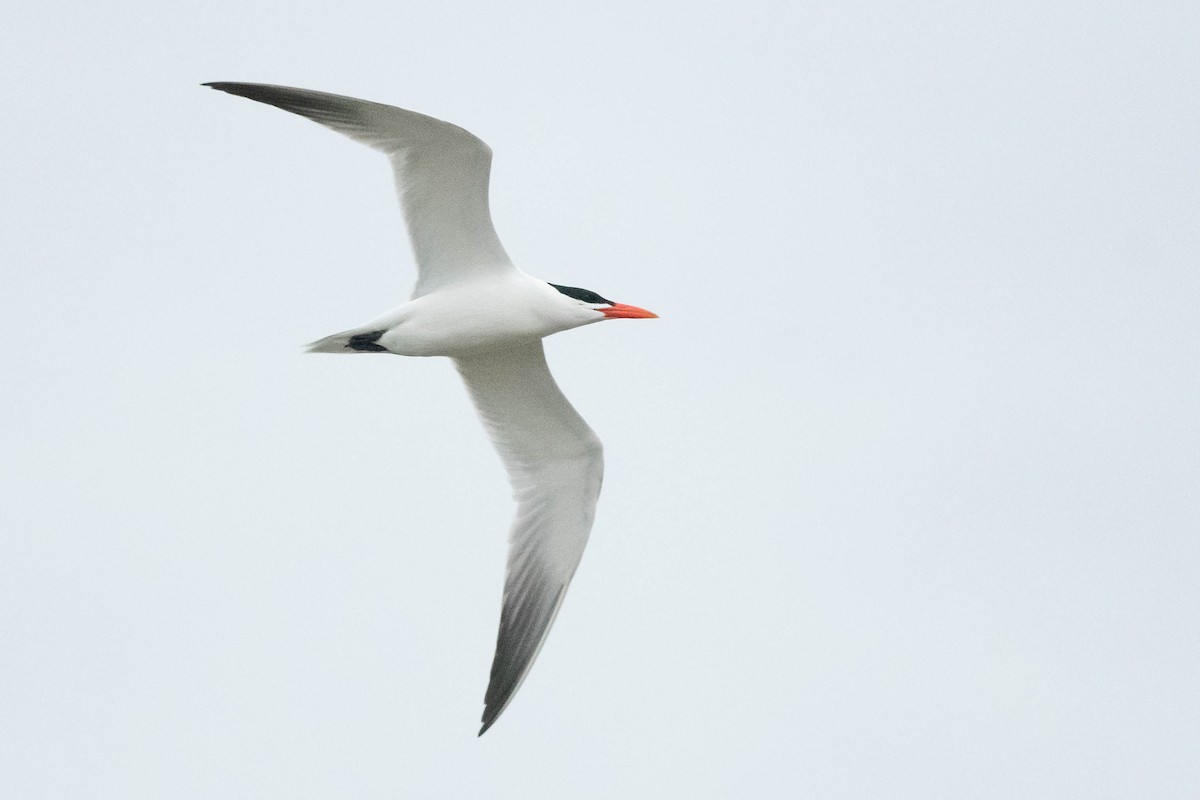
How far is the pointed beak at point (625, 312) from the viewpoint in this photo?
12352mm

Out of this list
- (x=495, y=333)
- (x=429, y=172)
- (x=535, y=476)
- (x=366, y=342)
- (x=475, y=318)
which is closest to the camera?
(x=429, y=172)

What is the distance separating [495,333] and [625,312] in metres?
1.09

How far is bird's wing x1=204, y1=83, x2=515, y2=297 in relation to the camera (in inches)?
434

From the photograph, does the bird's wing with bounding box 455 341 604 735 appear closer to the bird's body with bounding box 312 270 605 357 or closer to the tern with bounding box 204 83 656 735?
the tern with bounding box 204 83 656 735

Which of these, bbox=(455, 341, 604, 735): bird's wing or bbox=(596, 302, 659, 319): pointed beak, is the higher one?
bbox=(596, 302, 659, 319): pointed beak

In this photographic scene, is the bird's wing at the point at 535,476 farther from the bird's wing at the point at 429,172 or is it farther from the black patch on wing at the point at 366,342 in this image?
the black patch on wing at the point at 366,342

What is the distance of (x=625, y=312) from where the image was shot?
12.4 m

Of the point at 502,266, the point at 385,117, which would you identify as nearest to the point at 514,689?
the point at 502,266

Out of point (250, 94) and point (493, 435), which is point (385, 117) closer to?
point (250, 94)

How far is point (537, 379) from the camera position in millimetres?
13109

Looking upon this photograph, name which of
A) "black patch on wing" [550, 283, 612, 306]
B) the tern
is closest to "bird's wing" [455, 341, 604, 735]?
the tern

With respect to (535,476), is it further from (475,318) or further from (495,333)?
(475,318)

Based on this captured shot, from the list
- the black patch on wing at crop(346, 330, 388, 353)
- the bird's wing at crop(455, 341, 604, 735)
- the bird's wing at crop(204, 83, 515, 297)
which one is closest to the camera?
the bird's wing at crop(204, 83, 515, 297)

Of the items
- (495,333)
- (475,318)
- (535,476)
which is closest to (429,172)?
(475,318)
